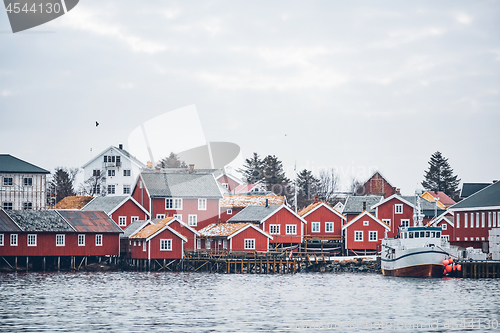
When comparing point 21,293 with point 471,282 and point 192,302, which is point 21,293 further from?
point 471,282

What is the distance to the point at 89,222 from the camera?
7931 centimetres

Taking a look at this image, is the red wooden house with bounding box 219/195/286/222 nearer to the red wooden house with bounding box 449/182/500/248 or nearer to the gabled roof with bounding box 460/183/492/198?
the red wooden house with bounding box 449/182/500/248

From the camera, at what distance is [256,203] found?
97.6 m

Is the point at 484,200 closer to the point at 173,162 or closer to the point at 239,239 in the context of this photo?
the point at 239,239

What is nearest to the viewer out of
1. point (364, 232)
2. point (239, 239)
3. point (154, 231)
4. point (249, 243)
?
point (154, 231)

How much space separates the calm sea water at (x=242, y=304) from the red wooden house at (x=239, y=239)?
13.0 m

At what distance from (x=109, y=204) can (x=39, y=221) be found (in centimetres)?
1297

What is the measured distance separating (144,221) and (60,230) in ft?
34.2

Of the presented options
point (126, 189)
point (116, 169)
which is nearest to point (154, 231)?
point (126, 189)

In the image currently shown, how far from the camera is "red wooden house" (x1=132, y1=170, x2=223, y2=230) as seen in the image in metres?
92.2

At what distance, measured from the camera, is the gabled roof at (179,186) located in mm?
92562

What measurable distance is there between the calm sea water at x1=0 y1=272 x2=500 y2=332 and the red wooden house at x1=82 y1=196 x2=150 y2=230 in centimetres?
1737

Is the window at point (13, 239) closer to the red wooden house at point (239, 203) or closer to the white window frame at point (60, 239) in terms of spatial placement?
the white window frame at point (60, 239)

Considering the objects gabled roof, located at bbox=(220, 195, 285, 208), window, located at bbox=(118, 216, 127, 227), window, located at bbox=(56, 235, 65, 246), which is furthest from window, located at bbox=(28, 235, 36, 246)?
gabled roof, located at bbox=(220, 195, 285, 208)
